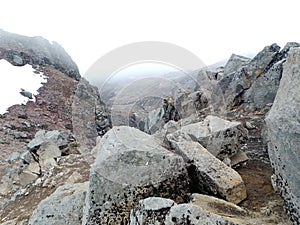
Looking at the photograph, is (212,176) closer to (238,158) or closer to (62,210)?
(238,158)

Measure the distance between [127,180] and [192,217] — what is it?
2.04 metres

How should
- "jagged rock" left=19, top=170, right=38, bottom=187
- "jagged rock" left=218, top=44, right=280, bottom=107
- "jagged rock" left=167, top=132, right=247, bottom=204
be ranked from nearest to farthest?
1. "jagged rock" left=167, top=132, right=247, bottom=204
2. "jagged rock" left=19, top=170, right=38, bottom=187
3. "jagged rock" left=218, top=44, right=280, bottom=107

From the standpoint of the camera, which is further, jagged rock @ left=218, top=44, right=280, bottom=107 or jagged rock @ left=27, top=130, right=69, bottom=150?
jagged rock @ left=218, top=44, right=280, bottom=107

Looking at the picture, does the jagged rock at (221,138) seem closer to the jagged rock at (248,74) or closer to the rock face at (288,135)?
the rock face at (288,135)

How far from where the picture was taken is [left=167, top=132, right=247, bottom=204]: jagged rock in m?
7.07

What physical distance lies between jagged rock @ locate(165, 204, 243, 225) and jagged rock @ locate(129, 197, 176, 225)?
0.17 meters

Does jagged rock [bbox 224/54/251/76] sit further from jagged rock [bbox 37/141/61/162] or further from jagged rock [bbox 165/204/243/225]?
jagged rock [bbox 165/204/243/225]

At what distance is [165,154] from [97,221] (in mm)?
2208

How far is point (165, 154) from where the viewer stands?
6.96 m

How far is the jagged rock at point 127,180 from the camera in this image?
659 cm

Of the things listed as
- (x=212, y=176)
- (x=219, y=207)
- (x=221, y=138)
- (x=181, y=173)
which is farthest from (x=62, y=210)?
(x=221, y=138)

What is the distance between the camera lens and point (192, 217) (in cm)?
509

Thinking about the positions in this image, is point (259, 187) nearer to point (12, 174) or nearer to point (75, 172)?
point (75, 172)

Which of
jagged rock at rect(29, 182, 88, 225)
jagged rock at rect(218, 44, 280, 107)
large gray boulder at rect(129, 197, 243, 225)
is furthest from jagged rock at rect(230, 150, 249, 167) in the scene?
jagged rock at rect(218, 44, 280, 107)
